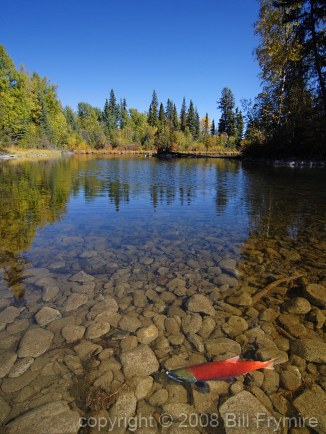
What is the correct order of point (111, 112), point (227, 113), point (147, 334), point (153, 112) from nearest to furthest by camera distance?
point (147, 334)
point (227, 113)
point (153, 112)
point (111, 112)

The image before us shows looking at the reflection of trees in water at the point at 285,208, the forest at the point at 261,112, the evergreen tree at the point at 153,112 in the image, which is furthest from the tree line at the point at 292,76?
the evergreen tree at the point at 153,112

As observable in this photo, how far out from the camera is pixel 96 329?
326 centimetres

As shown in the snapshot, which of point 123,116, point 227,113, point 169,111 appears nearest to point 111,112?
point 123,116

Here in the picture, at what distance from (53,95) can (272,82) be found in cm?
6101

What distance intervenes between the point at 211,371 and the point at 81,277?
2.87 m

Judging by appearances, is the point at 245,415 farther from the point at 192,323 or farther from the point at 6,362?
the point at 6,362

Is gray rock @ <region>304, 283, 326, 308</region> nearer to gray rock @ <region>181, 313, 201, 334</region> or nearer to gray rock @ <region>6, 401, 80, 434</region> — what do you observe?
gray rock @ <region>181, 313, 201, 334</region>

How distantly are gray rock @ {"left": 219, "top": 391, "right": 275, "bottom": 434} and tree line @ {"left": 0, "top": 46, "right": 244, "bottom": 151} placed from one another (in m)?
48.4

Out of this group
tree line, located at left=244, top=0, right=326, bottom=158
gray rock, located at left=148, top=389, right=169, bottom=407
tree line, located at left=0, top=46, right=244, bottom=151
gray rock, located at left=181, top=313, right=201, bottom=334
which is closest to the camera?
gray rock, located at left=148, top=389, right=169, bottom=407

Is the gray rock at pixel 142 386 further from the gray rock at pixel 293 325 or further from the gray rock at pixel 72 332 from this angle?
the gray rock at pixel 293 325

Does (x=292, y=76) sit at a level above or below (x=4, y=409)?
above

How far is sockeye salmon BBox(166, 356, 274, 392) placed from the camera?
2451 mm

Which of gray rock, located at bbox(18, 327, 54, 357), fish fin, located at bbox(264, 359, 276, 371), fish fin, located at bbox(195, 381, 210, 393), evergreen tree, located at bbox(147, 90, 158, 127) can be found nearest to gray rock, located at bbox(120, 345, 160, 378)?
fish fin, located at bbox(195, 381, 210, 393)

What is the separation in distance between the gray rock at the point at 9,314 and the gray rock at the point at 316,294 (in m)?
4.22
